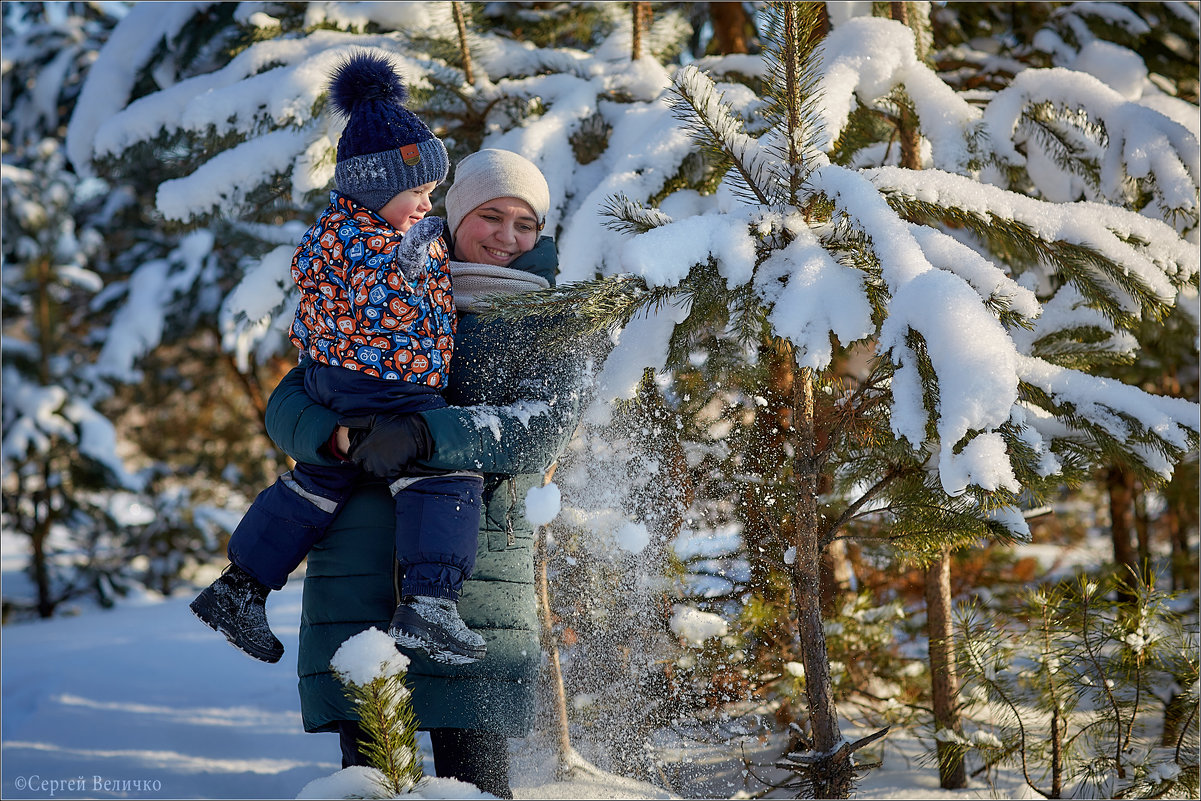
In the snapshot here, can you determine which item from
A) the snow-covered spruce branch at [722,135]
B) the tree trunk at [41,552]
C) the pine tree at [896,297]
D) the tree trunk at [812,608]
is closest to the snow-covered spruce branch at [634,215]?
the pine tree at [896,297]

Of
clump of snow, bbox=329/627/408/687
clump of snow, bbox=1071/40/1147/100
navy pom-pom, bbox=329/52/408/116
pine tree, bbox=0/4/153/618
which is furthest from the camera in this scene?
Answer: pine tree, bbox=0/4/153/618

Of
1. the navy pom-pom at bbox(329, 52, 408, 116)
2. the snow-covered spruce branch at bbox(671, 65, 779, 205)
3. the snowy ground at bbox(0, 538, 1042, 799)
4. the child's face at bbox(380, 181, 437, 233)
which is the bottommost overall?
the snowy ground at bbox(0, 538, 1042, 799)

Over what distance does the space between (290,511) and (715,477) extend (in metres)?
1.22

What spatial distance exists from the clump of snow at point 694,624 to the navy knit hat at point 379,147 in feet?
4.84

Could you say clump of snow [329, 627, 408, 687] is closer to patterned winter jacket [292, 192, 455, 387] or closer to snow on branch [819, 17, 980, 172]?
patterned winter jacket [292, 192, 455, 387]

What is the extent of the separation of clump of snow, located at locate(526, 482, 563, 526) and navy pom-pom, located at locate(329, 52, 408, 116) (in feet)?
3.39

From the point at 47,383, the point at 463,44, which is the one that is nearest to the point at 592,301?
the point at 463,44

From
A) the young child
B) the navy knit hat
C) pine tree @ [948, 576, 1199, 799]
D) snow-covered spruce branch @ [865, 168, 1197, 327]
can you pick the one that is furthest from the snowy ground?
the navy knit hat

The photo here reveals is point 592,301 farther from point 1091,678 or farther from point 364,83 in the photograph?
point 1091,678

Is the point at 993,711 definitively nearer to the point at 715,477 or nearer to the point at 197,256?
the point at 715,477

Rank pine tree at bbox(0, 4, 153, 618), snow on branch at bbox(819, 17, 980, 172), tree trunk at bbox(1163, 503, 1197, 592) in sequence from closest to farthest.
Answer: snow on branch at bbox(819, 17, 980, 172), tree trunk at bbox(1163, 503, 1197, 592), pine tree at bbox(0, 4, 153, 618)

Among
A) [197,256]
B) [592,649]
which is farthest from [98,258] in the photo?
[592,649]

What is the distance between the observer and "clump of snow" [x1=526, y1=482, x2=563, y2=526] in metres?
2.12

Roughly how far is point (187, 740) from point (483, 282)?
2.78 m
